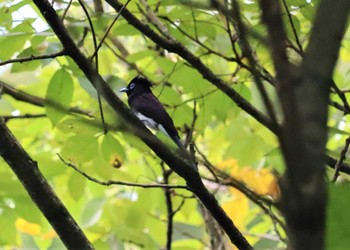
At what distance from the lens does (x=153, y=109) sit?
1.37m

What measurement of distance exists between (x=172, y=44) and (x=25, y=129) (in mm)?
754

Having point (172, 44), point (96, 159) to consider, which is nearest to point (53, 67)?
point (96, 159)

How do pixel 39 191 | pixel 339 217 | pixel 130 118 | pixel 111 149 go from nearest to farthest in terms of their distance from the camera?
1. pixel 339 217
2. pixel 130 118
3. pixel 39 191
4. pixel 111 149

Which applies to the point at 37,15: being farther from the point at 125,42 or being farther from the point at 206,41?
the point at 125,42

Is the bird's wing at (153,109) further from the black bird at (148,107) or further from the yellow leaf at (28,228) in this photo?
the yellow leaf at (28,228)

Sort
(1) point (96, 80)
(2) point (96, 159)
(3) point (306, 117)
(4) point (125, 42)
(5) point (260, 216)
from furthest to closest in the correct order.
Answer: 1. (4) point (125, 42)
2. (5) point (260, 216)
3. (2) point (96, 159)
4. (1) point (96, 80)
5. (3) point (306, 117)

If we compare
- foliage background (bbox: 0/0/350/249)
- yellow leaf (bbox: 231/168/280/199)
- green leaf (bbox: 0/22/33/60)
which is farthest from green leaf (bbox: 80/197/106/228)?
green leaf (bbox: 0/22/33/60)

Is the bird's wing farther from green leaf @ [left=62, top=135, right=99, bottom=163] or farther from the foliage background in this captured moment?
green leaf @ [left=62, top=135, right=99, bottom=163]

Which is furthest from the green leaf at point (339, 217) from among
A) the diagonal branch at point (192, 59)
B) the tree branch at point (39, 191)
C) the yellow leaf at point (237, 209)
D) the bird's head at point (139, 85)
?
the yellow leaf at point (237, 209)

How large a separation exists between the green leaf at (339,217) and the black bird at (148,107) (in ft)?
2.71

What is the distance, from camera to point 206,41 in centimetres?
143

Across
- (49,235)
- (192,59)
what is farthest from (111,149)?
(49,235)

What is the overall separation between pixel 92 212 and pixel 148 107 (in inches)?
12.4

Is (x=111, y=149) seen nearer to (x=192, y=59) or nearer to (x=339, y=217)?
(x=192, y=59)
